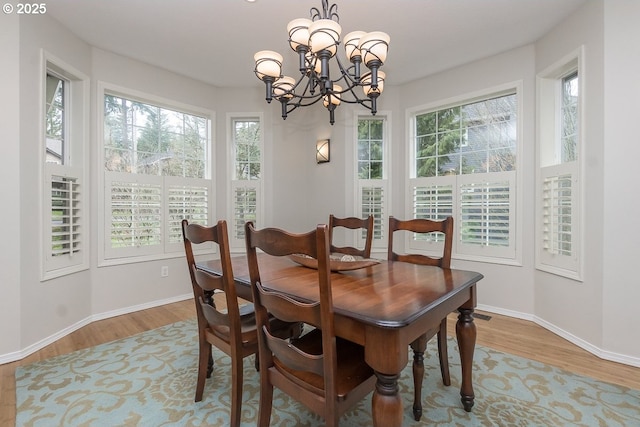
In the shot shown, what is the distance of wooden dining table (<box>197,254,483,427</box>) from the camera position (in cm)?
104

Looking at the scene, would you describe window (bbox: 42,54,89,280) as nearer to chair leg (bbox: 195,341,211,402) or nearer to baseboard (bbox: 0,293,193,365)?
baseboard (bbox: 0,293,193,365)

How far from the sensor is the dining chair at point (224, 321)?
4.81 ft

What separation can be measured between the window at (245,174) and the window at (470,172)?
6.66 ft

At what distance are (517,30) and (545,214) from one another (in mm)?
1730

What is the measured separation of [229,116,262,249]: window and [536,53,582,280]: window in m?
3.18

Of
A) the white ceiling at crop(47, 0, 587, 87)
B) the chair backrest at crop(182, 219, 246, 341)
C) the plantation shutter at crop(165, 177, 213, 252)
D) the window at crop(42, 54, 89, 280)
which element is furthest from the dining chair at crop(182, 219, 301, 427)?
the plantation shutter at crop(165, 177, 213, 252)

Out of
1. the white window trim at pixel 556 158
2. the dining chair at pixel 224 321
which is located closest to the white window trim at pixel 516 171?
the white window trim at pixel 556 158

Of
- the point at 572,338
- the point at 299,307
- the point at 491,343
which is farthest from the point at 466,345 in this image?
the point at 572,338

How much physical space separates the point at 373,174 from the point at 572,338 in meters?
2.55

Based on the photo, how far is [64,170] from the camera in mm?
2717

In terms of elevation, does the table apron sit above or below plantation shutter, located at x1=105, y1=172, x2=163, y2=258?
below

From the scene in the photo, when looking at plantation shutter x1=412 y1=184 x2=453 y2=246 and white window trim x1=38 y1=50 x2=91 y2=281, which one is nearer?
white window trim x1=38 y1=50 x2=91 y2=281

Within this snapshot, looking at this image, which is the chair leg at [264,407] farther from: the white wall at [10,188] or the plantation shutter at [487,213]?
the plantation shutter at [487,213]

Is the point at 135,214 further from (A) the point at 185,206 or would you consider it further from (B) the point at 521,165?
(B) the point at 521,165
